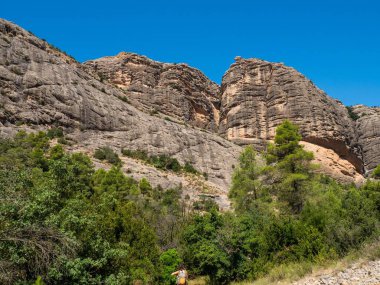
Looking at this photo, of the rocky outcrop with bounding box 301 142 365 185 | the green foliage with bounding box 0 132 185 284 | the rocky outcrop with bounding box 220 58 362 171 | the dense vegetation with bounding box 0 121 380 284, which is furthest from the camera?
the rocky outcrop with bounding box 220 58 362 171

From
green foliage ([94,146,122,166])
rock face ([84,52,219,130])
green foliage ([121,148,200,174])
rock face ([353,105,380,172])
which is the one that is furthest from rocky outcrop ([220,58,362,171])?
green foliage ([94,146,122,166])

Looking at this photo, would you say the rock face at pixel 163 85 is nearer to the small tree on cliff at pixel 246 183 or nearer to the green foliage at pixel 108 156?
the green foliage at pixel 108 156

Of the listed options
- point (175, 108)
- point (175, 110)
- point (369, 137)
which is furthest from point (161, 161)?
point (369, 137)

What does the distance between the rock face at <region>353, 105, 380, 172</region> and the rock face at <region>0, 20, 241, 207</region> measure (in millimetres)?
32664

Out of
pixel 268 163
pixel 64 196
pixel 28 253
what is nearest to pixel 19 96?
pixel 268 163

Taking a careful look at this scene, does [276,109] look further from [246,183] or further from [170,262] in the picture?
[170,262]

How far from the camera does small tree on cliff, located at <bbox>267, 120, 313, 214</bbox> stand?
22500 mm

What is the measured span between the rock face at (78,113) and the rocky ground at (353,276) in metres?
34.1

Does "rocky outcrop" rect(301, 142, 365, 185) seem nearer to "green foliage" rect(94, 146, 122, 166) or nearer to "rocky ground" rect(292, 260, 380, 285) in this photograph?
"green foliage" rect(94, 146, 122, 166)

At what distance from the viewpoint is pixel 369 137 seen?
7869cm

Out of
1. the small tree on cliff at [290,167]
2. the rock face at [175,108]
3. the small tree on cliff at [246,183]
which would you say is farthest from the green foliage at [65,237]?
the rock face at [175,108]

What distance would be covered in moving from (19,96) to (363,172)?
6157 cm

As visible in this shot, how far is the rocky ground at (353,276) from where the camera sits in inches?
372

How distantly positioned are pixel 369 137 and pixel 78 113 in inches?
2338
